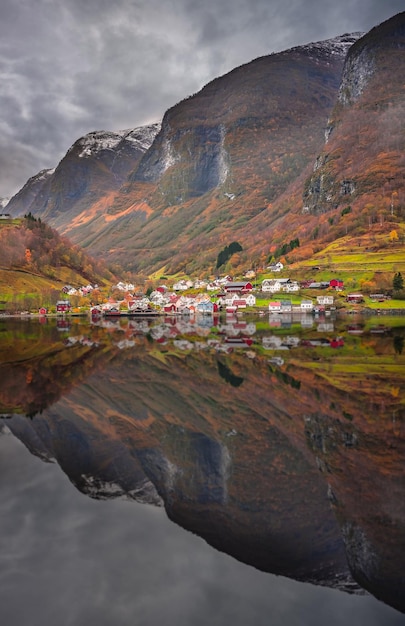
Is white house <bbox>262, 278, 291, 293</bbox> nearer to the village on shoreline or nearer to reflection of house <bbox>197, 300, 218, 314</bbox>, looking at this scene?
the village on shoreline

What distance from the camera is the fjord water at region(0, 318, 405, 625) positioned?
7.52m

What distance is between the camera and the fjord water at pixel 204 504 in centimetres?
752

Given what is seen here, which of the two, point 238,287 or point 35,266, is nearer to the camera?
point 238,287

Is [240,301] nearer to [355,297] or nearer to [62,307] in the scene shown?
[355,297]

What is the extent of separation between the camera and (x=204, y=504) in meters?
10.8

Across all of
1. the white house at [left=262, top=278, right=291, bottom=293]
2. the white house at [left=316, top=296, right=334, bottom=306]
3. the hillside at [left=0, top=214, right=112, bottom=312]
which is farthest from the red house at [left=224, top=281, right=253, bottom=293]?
the hillside at [left=0, top=214, right=112, bottom=312]

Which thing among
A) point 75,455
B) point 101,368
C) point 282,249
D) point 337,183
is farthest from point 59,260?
point 75,455

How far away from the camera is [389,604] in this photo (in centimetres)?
741

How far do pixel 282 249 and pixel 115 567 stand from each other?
513ft

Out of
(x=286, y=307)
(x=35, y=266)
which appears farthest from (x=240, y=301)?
(x=35, y=266)

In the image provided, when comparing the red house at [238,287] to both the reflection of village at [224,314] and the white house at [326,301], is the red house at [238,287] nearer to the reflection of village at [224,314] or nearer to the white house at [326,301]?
the reflection of village at [224,314]

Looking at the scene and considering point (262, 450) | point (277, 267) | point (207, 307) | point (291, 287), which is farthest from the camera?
point (277, 267)

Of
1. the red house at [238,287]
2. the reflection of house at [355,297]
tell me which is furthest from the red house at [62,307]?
the reflection of house at [355,297]

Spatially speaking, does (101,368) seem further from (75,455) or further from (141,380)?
(75,455)
